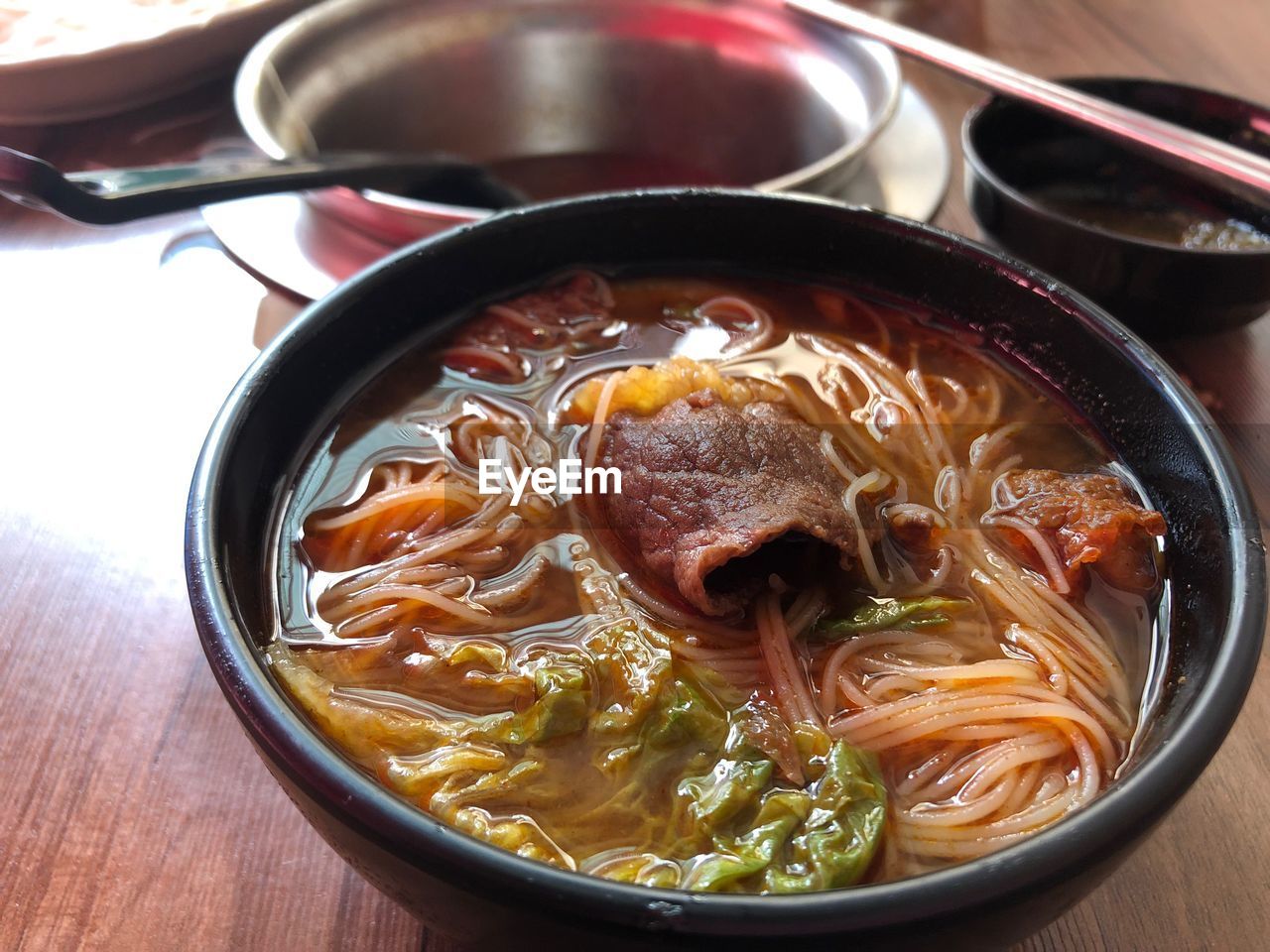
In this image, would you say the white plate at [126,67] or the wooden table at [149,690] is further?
the white plate at [126,67]

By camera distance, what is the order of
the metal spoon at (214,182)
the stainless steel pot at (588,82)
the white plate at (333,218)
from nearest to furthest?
the metal spoon at (214,182)
the white plate at (333,218)
the stainless steel pot at (588,82)

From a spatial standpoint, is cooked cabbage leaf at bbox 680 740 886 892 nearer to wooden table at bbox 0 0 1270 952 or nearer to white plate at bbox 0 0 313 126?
wooden table at bbox 0 0 1270 952

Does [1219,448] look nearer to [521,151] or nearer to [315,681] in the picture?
[315,681]

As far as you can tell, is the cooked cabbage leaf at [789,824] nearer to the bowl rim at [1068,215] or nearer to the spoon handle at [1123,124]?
the bowl rim at [1068,215]

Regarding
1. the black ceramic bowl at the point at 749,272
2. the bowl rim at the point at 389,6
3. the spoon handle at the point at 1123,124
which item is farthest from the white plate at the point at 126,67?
the spoon handle at the point at 1123,124

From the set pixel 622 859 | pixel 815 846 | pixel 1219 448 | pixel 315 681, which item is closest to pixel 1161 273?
pixel 1219 448

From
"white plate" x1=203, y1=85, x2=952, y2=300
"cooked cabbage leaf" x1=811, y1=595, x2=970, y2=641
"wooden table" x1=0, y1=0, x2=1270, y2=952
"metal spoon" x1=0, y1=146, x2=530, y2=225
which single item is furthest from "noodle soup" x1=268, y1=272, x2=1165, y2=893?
"white plate" x1=203, y1=85, x2=952, y2=300
